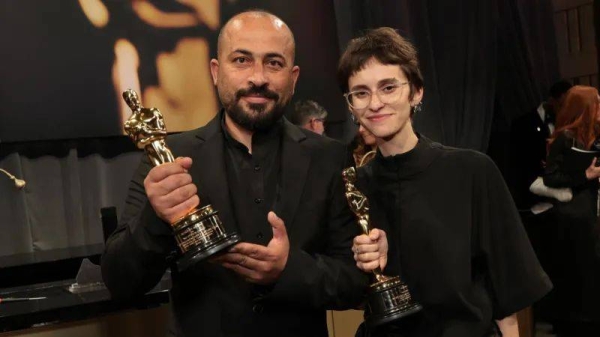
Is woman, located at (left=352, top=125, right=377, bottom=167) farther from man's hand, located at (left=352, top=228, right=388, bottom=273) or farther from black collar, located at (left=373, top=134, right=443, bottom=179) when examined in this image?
man's hand, located at (left=352, top=228, right=388, bottom=273)

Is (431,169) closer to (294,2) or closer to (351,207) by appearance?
(351,207)

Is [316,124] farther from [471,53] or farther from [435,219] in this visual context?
[435,219]

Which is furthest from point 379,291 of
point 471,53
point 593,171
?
point 471,53

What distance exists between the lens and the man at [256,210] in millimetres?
1594

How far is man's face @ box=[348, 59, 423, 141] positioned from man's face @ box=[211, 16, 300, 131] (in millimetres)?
205

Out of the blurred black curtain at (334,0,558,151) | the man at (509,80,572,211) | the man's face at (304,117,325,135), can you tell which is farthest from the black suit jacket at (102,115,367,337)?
the man at (509,80,572,211)

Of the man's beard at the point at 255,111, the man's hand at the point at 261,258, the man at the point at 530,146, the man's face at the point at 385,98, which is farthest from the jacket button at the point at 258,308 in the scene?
the man at the point at 530,146

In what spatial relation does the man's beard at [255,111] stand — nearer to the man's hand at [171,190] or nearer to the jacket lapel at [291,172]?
the jacket lapel at [291,172]

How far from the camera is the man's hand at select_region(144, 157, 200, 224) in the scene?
1.41 metres

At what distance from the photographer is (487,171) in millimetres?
1860

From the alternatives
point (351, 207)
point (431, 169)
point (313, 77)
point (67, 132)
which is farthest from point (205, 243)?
point (313, 77)

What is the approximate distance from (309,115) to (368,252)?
302 cm

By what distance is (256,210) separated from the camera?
1.71 metres

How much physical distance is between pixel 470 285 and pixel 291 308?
45 cm
